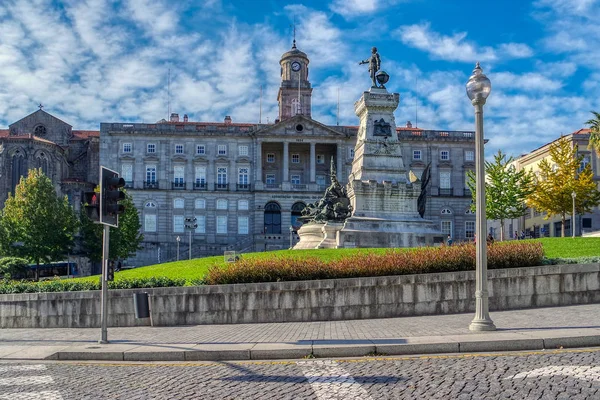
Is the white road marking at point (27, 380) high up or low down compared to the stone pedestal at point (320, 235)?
down

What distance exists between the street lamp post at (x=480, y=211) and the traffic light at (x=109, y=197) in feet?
24.5

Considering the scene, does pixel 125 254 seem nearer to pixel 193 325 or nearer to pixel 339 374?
pixel 193 325

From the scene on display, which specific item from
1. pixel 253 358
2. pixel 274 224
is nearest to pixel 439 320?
pixel 253 358

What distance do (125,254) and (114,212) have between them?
4720cm

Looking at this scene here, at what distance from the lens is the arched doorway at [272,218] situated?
77.4 m

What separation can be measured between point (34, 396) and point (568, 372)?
7077mm

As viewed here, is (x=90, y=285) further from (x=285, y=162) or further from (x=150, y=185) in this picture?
(x=285, y=162)

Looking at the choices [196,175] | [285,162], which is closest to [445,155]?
[285,162]

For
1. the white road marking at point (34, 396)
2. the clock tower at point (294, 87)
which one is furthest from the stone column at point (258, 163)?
the white road marking at point (34, 396)

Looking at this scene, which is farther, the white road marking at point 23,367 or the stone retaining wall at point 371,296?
the stone retaining wall at point 371,296

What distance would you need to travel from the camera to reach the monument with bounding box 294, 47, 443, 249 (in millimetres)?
29578

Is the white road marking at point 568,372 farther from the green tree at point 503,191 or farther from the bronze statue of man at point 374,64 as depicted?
the green tree at point 503,191

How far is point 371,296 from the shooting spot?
53.2ft

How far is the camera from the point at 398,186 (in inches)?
1200
